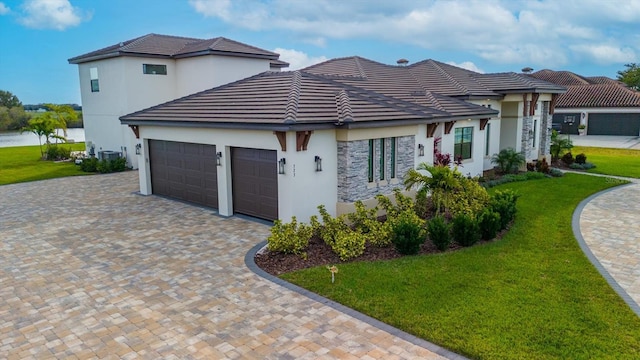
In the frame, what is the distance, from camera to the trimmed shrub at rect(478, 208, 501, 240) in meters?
11.2

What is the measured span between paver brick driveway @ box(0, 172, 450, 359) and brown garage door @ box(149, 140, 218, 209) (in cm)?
169

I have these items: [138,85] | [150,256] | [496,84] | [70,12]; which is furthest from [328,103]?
[70,12]

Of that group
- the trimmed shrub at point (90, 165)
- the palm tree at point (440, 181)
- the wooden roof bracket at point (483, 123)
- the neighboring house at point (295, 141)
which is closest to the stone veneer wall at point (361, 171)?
the neighboring house at point (295, 141)

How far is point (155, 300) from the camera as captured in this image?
26.9 feet

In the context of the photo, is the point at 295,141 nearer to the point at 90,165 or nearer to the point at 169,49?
the point at 90,165

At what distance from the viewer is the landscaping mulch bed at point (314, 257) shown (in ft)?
32.2

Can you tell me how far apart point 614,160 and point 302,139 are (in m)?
23.9

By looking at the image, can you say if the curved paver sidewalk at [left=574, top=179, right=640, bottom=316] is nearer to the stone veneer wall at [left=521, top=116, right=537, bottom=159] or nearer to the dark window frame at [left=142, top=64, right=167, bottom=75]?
the stone veneer wall at [left=521, top=116, right=537, bottom=159]

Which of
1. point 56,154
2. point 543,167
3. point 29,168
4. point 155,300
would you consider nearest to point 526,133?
point 543,167

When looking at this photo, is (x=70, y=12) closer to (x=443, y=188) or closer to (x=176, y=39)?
(x=176, y=39)

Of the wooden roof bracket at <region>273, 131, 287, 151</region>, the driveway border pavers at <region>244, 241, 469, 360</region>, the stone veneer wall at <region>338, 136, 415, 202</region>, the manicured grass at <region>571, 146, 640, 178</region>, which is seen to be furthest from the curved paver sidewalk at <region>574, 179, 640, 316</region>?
the wooden roof bracket at <region>273, 131, 287, 151</region>

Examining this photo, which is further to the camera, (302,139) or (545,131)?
(545,131)

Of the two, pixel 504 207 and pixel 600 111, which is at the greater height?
pixel 600 111

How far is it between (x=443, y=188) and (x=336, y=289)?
5.23 m
